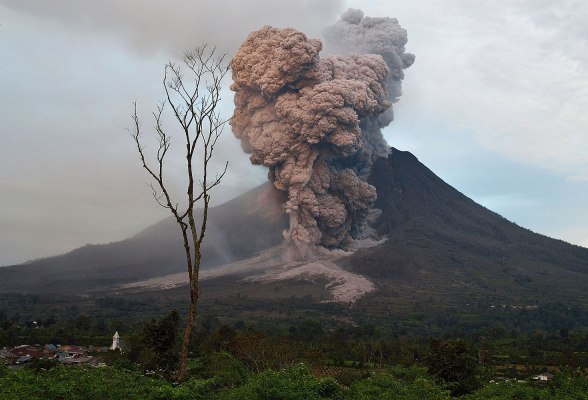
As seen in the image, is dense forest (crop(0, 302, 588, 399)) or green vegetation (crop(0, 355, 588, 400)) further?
dense forest (crop(0, 302, 588, 399))

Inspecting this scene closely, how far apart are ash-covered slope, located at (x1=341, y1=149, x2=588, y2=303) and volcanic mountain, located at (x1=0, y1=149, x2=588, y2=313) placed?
252 mm

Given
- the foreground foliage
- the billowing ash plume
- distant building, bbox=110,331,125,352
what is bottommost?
distant building, bbox=110,331,125,352

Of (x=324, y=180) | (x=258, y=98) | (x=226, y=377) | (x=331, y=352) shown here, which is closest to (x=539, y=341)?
(x=331, y=352)

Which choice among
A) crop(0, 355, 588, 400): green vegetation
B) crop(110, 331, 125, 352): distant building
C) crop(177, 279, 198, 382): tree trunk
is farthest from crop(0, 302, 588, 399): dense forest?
crop(110, 331, 125, 352): distant building

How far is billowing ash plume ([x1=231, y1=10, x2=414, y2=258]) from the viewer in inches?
3132

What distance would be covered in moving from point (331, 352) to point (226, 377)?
3353 centimetres

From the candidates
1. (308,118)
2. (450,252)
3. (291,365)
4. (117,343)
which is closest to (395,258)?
(450,252)

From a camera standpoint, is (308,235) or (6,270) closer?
(308,235)

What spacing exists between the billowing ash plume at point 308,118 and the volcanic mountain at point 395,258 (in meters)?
11.4

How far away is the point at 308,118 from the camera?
79.1 metres

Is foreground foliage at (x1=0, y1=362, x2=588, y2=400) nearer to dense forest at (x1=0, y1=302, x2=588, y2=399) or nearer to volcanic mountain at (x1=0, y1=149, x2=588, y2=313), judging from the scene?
dense forest at (x1=0, y1=302, x2=588, y2=399)

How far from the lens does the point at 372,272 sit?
335 feet

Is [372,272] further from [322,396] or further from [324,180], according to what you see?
[322,396]

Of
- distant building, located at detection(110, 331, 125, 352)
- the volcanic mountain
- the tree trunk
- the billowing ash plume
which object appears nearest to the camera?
the tree trunk
